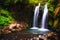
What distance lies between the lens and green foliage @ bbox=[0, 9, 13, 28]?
25297mm

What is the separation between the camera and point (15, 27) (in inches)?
950

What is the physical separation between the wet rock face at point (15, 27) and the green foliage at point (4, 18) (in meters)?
0.72

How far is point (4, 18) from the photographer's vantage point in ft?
85.3

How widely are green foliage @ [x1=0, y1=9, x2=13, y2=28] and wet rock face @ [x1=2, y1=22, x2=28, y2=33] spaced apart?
725mm

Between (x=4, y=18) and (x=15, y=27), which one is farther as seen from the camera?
(x=4, y=18)

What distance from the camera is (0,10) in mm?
26828

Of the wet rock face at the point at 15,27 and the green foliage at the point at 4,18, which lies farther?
the green foliage at the point at 4,18

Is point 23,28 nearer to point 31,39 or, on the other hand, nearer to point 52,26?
point 52,26

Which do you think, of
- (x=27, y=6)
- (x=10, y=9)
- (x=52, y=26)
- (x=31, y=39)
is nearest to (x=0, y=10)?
(x=10, y=9)

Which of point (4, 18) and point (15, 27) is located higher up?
point (4, 18)

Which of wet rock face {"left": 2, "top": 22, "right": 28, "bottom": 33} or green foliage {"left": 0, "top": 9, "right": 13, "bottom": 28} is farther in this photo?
green foliage {"left": 0, "top": 9, "right": 13, "bottom": 28}

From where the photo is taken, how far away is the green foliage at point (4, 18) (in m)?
25.3

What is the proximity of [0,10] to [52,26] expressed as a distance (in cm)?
674

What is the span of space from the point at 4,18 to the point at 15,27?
254cm
